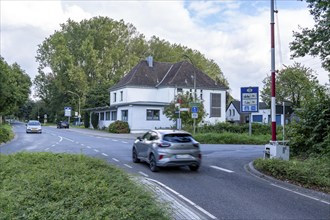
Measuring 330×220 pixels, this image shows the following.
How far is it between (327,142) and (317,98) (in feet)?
10.4

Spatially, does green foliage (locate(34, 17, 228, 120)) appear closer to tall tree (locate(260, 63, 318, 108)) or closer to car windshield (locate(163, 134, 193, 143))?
tall tree (locate(260, 63, 318, 108))

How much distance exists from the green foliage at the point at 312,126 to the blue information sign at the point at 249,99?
3535mm

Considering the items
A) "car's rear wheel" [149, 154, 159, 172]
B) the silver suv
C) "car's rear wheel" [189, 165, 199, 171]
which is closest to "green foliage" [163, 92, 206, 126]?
"car's rear wheel" [189, 165, 199, 171]

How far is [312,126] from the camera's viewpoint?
641 inches

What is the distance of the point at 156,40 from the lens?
80.8m

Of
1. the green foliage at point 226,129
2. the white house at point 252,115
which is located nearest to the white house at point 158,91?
the white house at point 252,115

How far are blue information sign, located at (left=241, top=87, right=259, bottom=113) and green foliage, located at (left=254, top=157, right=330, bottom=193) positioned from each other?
8.17 meters

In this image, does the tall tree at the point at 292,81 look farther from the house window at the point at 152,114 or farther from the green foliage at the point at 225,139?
the green foliage at the point at 225,139

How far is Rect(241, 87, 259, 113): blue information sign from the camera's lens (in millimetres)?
20516

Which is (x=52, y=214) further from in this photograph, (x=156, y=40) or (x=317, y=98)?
(x=156, y=40)

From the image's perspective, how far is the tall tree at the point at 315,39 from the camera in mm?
14777

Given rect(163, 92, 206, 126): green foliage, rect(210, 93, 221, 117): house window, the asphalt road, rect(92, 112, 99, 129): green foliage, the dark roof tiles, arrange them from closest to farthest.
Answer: the asphalt road < rect(163, 92, 206, 126): green foliage < the dark roof tiles < rect(210, 93, 221, 117): house window < rect(92, 112, 99, 129): green foliage

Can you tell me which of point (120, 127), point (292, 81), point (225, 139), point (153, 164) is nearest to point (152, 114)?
point (120, 127)

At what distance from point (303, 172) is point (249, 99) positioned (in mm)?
10445
